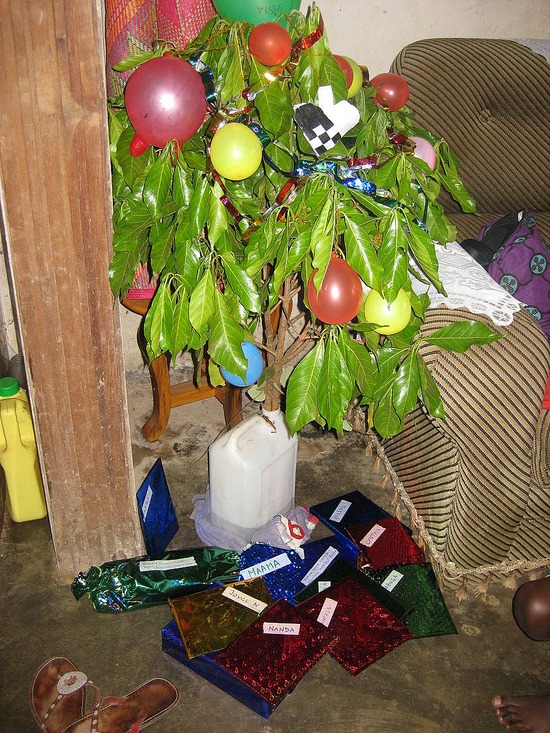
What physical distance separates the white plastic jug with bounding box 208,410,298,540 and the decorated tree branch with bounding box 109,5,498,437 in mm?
340

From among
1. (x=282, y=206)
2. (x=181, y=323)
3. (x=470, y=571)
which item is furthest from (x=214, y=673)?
(x=282, y=206)

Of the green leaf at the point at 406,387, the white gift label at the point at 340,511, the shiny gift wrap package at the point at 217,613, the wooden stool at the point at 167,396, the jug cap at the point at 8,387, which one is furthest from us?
the wooden stool at the point at 167,396

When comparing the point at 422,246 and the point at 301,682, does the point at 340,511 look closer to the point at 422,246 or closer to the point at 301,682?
the point at 301,682

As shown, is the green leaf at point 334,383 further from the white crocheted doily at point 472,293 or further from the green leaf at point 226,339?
the white crocheted doily at point 472,293

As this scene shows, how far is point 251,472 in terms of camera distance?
1456mm

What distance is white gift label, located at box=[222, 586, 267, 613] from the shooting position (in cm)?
143

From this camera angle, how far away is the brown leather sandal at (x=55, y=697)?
1.23m

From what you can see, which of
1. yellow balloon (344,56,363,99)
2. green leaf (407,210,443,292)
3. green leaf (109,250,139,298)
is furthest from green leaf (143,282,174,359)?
yellow balloon (344,56,363,99)

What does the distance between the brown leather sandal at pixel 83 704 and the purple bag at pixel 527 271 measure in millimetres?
1206

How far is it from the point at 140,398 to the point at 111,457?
0.78 meters

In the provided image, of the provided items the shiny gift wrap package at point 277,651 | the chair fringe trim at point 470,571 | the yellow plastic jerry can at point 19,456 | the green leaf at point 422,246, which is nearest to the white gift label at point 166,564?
the shiny gift wrap package at point 277,651

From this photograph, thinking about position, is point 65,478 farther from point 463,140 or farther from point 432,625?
point 463,140

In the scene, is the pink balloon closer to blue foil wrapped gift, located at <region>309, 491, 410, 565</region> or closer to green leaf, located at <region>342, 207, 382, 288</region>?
green leaf, located at <region>342, 207, 382, 288</region>

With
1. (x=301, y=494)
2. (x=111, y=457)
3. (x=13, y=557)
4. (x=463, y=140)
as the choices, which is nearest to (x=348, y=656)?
(x=301, y=494)
